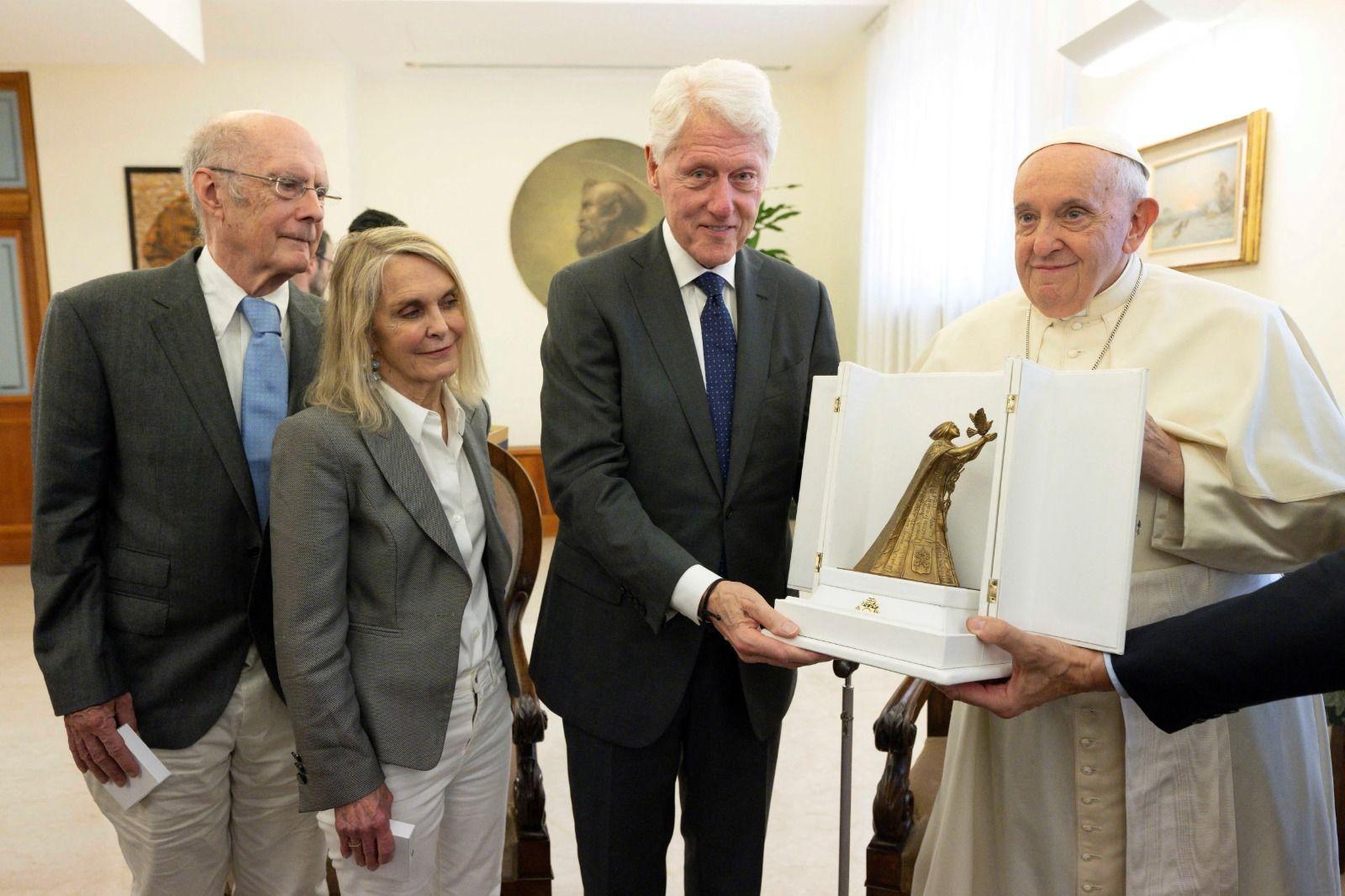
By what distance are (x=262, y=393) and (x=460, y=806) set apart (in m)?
0.85

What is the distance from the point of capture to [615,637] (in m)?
1.66

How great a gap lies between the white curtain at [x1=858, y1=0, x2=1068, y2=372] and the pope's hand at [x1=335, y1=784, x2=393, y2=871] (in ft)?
13.1

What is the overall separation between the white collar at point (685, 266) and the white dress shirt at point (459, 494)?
A: 50cm

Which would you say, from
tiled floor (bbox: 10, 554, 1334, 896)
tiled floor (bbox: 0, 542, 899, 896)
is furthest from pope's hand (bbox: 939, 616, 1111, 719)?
tiled floor (bbox: 0, 542, 899, 896)

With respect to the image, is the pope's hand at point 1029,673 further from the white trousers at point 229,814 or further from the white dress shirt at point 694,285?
the white trousers at point 229,814

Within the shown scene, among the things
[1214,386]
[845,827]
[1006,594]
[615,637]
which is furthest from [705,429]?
[1214,386]

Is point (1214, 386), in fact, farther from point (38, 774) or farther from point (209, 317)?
point (38, 774)

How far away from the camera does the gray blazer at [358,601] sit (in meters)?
1.49

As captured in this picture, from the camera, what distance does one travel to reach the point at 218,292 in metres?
1.72

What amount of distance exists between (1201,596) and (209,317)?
Answer: 1810 millimetres

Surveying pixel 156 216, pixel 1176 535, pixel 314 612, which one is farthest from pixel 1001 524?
pixel 156 216

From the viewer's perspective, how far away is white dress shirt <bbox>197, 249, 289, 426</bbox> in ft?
5.59

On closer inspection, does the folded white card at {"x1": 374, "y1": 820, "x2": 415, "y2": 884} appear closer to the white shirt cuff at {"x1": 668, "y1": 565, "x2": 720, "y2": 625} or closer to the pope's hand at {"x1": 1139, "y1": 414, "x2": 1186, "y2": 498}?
the white shirt cuff at {"x1": 668, "y1": 565, "x2": 720, "y2": 625}

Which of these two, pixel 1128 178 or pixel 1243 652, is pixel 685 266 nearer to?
pixel 1128 178
